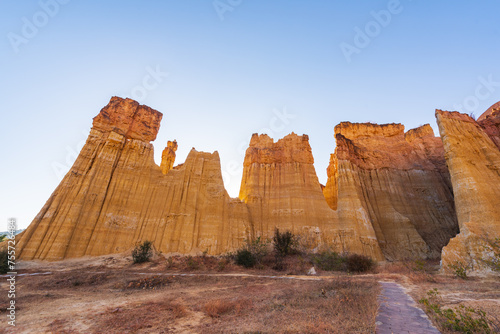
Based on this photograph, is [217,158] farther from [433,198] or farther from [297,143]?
[433,198]

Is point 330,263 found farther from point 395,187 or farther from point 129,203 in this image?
point 129,203

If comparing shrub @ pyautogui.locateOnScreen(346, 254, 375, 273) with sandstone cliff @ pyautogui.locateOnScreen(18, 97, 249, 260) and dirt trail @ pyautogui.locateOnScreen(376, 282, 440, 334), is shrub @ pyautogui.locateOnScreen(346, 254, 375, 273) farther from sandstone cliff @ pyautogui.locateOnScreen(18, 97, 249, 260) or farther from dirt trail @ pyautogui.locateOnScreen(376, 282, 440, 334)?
dirt trail @ pyautogui.locateOnScreen(376, 282, 440, 334)

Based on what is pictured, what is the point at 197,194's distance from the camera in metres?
27.5

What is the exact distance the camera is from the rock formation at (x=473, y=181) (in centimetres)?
1608

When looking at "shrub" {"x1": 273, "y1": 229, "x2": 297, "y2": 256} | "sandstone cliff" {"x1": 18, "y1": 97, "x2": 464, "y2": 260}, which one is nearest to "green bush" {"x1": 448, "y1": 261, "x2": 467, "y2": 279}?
"sandstone cliff" {"x1": 18, "y1": 97, "x2": 464, "y2": 260}

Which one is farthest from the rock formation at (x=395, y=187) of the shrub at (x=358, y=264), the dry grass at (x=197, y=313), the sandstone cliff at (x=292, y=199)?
the dry grass at (x=197, y=313)

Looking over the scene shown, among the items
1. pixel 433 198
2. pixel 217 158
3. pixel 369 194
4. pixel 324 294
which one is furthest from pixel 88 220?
pixel 433 198

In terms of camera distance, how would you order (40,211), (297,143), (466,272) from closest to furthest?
1. (466,272)
2. (40,211)
3. (297,143)

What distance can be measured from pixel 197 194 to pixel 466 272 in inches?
947

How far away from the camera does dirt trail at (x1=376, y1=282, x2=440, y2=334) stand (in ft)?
14.6

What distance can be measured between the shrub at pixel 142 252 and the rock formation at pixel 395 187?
21522 mm

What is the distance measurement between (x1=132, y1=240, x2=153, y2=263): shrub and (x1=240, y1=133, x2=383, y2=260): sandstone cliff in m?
11.5

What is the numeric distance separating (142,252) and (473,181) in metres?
29.4

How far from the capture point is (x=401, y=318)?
17.0ft
